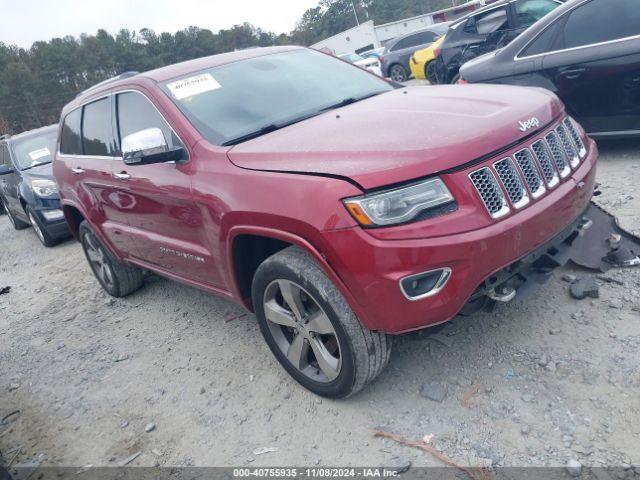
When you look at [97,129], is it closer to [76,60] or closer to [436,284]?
[436,284]

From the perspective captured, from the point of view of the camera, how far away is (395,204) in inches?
88.4

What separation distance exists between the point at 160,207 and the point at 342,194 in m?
1.57

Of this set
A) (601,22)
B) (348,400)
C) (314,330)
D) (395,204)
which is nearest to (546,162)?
(395,204)

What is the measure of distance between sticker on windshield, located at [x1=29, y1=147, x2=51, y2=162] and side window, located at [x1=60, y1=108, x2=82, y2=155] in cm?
383

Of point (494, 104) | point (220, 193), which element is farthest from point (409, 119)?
point (220, 193)

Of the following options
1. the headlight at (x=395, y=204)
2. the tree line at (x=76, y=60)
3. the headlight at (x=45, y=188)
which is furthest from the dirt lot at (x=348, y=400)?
the tree line at (x=76, y=60)

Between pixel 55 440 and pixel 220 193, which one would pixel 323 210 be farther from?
pixel 55 440

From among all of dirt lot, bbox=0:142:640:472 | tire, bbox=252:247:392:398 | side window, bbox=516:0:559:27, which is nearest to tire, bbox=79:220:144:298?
dirt lot, bbox=0:142:640:472

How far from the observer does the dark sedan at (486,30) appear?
8078 millimetres

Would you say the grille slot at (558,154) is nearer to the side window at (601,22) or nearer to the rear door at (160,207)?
the rear door at (160,207)

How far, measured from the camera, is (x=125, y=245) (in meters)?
4.24

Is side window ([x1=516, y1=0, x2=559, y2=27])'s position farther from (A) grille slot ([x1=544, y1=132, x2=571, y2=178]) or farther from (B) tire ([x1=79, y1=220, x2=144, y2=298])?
(B) tire ([x1=79, y1=220, x2=144, y2=298])

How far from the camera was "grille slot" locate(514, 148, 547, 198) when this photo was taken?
2.49 meters

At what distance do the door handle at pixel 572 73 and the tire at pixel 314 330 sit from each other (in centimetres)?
357
